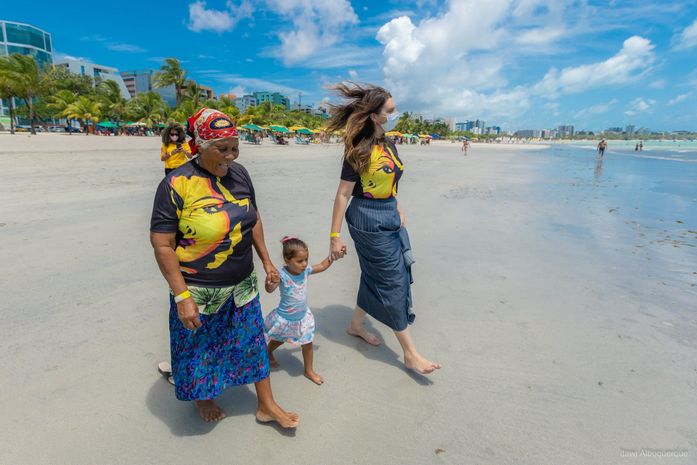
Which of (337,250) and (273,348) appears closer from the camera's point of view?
(337,250)

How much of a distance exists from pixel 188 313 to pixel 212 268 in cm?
24

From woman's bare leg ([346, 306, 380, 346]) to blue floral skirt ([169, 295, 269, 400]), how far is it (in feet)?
3.74

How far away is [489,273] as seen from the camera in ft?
15.2

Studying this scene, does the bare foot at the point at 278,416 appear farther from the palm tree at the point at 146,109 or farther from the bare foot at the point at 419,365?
the palm tree at the point at 146,109

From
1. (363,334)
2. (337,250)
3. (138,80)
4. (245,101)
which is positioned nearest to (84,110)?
(363,334)

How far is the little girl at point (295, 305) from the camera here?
2414mm

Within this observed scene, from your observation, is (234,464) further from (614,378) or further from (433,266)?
(433,266)

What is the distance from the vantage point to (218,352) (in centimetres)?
209

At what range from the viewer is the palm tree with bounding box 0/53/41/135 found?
36.3 m

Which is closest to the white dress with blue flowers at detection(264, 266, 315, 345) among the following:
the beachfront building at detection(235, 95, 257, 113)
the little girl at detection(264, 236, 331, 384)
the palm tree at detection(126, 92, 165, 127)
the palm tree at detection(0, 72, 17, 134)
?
the little girl at detection(264, 236, 331, 384)

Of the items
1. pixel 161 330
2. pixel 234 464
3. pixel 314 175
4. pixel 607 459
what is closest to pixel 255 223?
pixel 234 464

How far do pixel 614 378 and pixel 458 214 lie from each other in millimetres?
5458

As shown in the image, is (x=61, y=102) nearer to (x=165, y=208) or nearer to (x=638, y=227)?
(x=165, y=208)

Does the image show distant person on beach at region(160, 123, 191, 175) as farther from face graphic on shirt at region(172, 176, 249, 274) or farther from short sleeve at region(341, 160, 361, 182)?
face graphic on shirt at region(172, 176, 249, 274)
